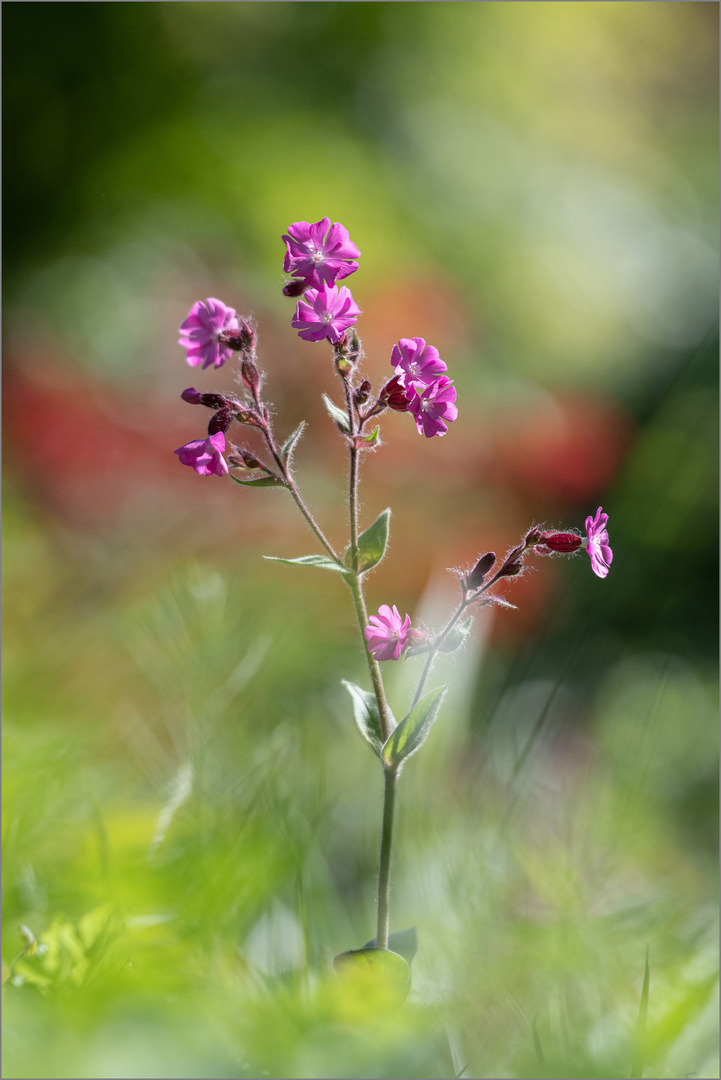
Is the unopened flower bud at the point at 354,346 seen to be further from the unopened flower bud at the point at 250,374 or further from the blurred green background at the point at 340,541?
the blurred green background at the point at 340,541

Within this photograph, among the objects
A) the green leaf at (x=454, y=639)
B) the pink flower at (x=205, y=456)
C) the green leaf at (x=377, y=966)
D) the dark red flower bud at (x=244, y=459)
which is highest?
the pink flower at (x=205, y=456)

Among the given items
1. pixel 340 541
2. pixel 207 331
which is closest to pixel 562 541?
pixel 207 331

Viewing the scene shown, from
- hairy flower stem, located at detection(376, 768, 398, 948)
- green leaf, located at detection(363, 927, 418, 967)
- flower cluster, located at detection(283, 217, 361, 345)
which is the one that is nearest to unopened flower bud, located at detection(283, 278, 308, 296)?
flower cluster, located at detection(283, 217, 361, 345)

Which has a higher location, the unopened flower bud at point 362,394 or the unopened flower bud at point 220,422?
the unopened flower bud at point 362,394

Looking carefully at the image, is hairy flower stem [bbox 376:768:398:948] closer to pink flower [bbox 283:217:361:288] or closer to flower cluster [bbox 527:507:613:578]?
flower cluster [bbox 527:507:613:578]

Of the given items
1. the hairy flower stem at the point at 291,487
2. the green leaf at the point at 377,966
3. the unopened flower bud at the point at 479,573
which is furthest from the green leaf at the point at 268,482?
the green leaf at the point at 377,966

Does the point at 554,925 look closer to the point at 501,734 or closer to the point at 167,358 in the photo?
the point at 501,734
